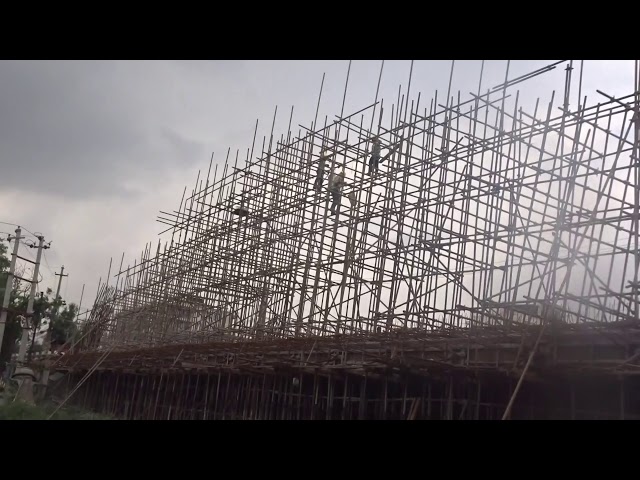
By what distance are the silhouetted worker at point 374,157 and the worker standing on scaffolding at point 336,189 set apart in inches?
31.7

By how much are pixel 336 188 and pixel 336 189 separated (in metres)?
0.19

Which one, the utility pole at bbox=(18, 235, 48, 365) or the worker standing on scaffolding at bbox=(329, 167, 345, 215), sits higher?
the worker standing on scaffolding at bbox=(329, 167, 345, 215)

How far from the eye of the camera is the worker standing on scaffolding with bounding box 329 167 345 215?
52.0 ft

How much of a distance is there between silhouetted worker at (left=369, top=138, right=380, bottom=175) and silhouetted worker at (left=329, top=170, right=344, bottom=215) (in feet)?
2.65

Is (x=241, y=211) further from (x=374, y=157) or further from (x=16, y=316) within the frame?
(x=16, y=316)

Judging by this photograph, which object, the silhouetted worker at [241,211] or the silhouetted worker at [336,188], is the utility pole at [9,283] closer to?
the silhouetted worker at [241,211]

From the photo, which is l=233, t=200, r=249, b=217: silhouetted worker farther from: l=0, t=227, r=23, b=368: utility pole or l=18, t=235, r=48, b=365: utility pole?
l=18, t=235, r=48, b=365: utility pole

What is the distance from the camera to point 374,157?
619 inches

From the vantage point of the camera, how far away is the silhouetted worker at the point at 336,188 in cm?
1588

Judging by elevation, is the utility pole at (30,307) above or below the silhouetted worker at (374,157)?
below

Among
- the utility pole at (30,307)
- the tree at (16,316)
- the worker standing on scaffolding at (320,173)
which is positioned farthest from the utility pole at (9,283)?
the worker standing on scaffolding at (320,173)

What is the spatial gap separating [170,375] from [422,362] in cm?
1204

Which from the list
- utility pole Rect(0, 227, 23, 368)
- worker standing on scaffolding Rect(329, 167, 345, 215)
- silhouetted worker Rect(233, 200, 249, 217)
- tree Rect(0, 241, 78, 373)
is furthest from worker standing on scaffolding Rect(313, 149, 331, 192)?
tree Rect(0, 241, 78, 373)
